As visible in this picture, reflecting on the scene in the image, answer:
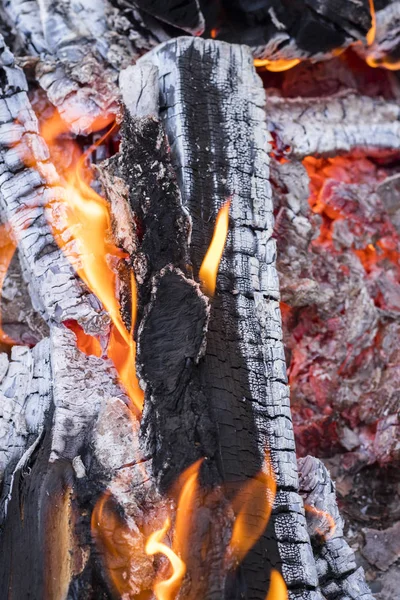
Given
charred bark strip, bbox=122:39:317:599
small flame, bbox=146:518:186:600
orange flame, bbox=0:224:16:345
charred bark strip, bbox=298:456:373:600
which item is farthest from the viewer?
orange flame, bbox=0:224:16:345

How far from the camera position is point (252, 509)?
156 cm

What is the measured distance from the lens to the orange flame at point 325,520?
1.77 meters

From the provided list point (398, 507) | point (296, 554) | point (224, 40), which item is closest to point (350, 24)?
point (224, 40)

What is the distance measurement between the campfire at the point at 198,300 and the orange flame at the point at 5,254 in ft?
0.06

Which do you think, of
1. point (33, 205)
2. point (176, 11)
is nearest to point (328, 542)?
point (33, 205)

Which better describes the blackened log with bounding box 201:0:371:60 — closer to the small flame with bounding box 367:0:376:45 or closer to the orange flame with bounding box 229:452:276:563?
the small flame with bounding box 367:0:376:45

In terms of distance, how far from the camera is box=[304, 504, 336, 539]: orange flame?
1.77 metres

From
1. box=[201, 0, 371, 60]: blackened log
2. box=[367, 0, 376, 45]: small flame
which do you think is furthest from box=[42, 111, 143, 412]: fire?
box=[367, 0, 376, 45]: small flame

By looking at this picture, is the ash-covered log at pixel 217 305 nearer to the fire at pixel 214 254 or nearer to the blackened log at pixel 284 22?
the fire at pixel 214 254

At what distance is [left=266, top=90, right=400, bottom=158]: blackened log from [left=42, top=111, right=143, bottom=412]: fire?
0.88 meters

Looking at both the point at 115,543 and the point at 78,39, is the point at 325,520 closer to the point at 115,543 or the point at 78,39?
the point at 115,543

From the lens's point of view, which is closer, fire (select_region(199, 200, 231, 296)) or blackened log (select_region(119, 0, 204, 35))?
fire (select_region(199, 200, 231, 296))

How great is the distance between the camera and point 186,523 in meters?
1.50

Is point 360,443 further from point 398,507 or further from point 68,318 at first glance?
point 68,318
